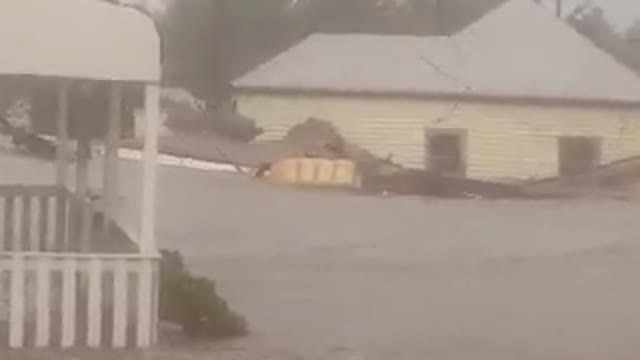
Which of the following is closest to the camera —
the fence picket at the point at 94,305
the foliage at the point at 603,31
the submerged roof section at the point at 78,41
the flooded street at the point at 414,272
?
the submerged roof section at the point at 78,41

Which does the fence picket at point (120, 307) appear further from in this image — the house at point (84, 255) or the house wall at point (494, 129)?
the house wall at point (494, 129)

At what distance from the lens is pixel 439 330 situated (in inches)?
601

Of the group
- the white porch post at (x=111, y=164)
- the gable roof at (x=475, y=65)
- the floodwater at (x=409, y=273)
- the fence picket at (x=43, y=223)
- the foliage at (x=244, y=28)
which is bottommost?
the floodwater at (x=409, y=273)

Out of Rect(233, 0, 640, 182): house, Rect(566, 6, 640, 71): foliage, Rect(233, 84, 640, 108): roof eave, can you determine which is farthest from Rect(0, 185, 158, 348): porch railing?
Rect(566, 6, 640, 71): foliage

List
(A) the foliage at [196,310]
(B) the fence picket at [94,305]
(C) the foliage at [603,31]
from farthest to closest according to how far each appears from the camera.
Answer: (C) the foliage at [603,31] < (A) the foliage at [196,310] < (B) the fence picket at [94,305]

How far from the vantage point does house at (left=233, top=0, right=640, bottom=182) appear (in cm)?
4862

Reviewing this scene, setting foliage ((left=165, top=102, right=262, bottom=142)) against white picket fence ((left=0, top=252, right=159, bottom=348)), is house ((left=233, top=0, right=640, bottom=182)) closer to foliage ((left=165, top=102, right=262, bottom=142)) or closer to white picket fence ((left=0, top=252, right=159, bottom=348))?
foliage ((left=165, top=102, right=262, bottom=142))

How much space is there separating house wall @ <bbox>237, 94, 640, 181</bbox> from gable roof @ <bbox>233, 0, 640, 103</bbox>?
18.0 inches

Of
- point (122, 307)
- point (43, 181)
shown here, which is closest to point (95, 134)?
point (122, 307)

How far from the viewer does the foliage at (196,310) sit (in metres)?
14.1

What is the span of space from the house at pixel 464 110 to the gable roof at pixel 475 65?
0.06m

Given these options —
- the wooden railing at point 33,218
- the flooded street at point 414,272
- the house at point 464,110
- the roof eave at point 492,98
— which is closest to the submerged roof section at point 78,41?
the flooded street at point 414,272

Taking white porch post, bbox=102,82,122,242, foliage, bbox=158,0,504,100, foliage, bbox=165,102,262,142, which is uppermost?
foliage, bbox=158,0,504,100

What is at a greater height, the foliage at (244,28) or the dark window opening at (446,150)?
the foliage at (244,28)
